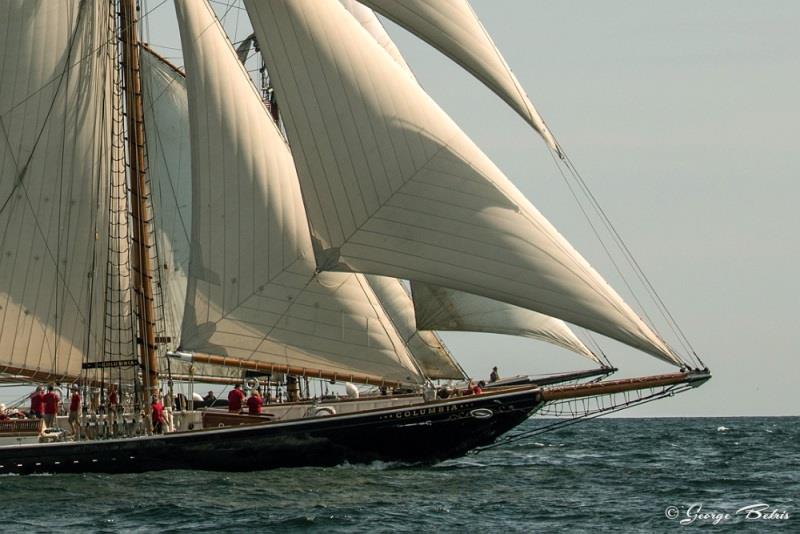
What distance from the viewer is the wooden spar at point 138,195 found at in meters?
47.3

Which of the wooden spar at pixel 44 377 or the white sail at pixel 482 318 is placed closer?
the white sail at pixel 482 318

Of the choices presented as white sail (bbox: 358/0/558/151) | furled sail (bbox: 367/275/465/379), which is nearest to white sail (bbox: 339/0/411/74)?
furled sail (bbox: 367/275/465/379)

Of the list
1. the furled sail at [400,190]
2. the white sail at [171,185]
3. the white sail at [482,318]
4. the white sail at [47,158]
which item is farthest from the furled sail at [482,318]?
the white sail at [171,185]

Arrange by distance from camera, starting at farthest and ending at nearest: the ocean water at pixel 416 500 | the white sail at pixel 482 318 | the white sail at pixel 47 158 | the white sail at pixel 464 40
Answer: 1. the white sail at pixel 47 158
2. the white sail at pixel 482 318
3. the white sail at pixel 464 40
4. the ocean water at pixel 416 500

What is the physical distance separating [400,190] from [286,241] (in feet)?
13.1

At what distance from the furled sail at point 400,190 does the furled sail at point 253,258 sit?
1331 millimetres

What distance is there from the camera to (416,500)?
39688 mm

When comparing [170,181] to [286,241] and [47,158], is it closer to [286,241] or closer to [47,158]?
[47,158]

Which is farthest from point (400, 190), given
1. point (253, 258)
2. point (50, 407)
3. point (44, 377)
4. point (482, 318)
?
point (44, 377)

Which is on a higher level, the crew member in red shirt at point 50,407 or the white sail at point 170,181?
the white sail at point 170,181

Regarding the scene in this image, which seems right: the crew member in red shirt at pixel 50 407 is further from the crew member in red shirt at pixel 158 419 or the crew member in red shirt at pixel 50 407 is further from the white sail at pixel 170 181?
the white sail at pixel 170 181

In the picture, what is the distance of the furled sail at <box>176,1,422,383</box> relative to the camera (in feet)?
148

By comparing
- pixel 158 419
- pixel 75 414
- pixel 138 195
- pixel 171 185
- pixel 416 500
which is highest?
pixel 171 185

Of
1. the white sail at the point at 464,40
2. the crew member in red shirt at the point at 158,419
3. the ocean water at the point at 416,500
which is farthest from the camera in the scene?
the crew member in red shirt at the point at 158,419
